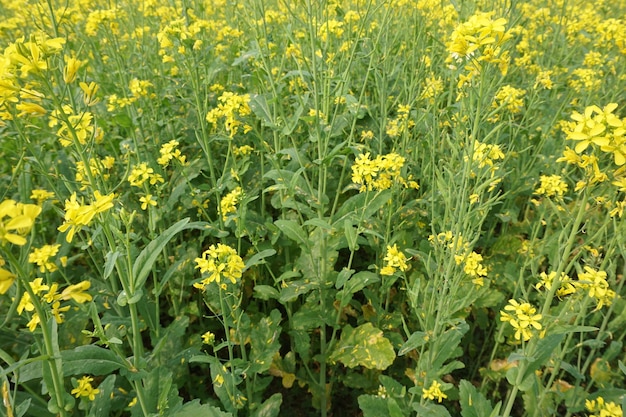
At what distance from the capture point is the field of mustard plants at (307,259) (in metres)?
1.54

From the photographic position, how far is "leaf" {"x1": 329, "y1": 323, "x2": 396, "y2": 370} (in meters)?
2.24

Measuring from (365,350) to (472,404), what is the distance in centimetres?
60

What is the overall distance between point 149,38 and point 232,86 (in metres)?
2.08

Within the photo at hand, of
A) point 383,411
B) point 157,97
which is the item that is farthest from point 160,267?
point 383,411

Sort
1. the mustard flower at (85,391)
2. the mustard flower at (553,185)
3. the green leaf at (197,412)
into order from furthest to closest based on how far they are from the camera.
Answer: the mustard flower at (553,185)
the mustard flower at (85,391)
the green leaf at (197,412)

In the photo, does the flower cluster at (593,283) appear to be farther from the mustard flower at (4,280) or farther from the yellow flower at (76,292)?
the mustard flower at (4,280)

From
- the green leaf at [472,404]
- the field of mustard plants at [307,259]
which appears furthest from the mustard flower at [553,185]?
the green leaf at [472,404]

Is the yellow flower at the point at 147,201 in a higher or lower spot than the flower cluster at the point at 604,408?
higher

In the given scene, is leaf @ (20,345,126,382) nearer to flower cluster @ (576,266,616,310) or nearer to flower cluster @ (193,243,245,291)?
flower cluster @ (193,243,245,291)

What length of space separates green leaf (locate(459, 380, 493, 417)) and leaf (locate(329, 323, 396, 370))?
15.7 inches

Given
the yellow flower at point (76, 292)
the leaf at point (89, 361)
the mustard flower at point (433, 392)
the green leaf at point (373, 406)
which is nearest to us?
the yellow flower at point (76, 292)

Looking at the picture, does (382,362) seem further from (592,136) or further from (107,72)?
(107,72)

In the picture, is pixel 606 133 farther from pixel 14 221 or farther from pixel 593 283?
pixel 14 221

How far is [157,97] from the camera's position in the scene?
3.24 m
